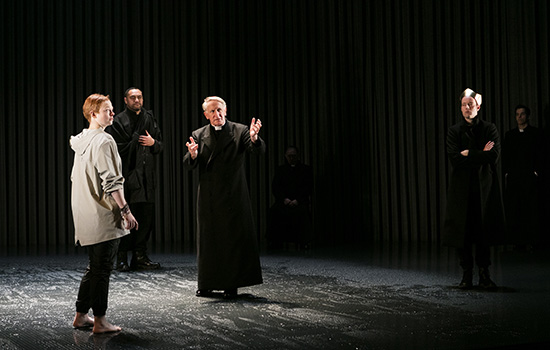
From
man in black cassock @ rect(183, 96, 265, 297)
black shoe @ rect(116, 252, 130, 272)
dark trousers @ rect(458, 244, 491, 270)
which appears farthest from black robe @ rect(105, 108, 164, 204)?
dark trousers @ rect(458, 244, 491, 270)

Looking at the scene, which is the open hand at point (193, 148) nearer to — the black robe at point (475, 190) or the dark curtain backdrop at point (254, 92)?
the black robe at point (475, 190)

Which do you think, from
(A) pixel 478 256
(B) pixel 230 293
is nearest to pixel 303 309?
(B) pixel 230 293

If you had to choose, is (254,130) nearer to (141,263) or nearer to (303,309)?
(303,309)

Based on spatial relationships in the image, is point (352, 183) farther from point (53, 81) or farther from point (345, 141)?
point (53, 81)

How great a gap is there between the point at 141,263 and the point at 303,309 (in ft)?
8.06

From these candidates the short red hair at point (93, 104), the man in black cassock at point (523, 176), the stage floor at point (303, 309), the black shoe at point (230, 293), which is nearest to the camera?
the stage floor at point (303, 309)

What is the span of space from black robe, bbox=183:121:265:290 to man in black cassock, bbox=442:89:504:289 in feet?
4.33

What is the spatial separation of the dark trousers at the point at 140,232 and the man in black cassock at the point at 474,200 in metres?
2.65

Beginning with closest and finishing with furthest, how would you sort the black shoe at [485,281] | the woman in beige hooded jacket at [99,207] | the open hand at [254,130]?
the woman in beige hooded jacket at [99,207], the open hand at [254,130], the black shoe at [485,281]

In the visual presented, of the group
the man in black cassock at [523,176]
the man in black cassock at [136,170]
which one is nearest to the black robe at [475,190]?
the man in black cassock at [523,176]

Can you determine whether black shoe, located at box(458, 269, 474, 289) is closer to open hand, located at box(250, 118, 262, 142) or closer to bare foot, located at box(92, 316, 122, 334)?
open hand, located at box(250, 118, 262, 142)

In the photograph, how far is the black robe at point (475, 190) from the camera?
4.52m

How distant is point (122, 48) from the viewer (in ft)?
30.0

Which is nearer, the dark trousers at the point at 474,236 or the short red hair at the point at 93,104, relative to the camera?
the short red hair at the point at 93,104
